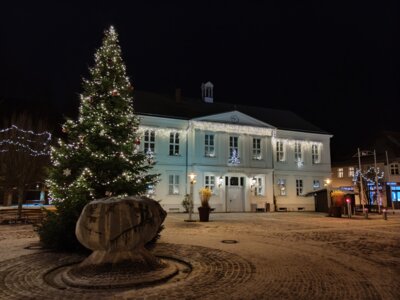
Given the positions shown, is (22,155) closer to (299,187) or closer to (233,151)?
(233,151)

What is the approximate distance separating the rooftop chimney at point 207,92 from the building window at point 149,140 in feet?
31.7

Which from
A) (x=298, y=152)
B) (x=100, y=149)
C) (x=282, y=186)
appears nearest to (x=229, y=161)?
(x=282, y=186)

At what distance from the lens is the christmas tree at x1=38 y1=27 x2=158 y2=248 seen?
32.3 feet

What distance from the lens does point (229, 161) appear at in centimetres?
2939

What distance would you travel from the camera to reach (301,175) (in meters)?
33.3

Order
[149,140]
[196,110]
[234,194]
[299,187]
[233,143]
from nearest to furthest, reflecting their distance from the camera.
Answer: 1. [149,140]
2. [234,194]
3. [233,143]
4. [196,110]
5. [299,187]

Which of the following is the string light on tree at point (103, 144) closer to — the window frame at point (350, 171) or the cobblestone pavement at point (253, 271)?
the cobblestone pavement at point (253, 271)

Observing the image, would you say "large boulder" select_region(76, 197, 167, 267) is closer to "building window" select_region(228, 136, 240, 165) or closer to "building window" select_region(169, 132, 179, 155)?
"building window" select_region(169, 132, 179, 155)

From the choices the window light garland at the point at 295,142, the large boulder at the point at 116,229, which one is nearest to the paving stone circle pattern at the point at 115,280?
the large boulder at the point at 116,229

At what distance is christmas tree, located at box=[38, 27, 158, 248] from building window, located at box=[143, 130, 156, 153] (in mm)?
15691

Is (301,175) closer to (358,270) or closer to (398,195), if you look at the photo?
(398,195)

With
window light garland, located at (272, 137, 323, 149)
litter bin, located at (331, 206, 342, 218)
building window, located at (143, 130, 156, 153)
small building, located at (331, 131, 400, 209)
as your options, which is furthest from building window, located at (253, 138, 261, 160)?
small building, located at (331, 131, 400, 209)

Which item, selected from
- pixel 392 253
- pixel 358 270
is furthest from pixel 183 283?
pixel 392 253

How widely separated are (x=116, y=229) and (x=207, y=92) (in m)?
30.3
